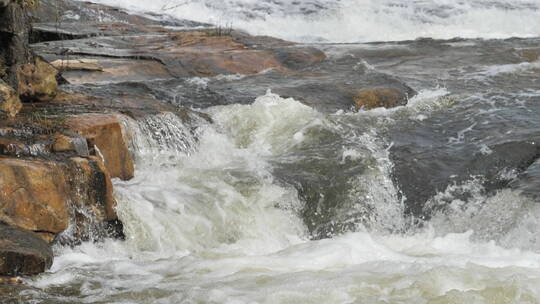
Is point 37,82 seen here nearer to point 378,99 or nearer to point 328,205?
point 328,205

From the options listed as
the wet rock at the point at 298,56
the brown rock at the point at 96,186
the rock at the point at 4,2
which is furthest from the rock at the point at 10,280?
the wet rock at the point at 298,56

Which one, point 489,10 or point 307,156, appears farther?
point 489,10

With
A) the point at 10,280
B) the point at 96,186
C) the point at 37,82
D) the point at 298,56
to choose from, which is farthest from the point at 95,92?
the point at 10,280

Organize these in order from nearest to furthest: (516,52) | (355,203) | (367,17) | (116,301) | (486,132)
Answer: (116,301) → (355,203) → (486,132) → (516,52) → (367,17)

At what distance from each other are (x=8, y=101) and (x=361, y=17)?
1369 cm

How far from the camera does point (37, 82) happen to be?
281 inches

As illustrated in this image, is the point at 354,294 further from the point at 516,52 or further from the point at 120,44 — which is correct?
the point at 516,52

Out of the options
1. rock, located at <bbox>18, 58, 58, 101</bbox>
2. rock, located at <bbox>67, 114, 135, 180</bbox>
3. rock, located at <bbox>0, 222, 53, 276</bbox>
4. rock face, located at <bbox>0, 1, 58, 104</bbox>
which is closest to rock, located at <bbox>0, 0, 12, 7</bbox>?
rock face, located at <bbox>0, 1, 58, 104</bbox>

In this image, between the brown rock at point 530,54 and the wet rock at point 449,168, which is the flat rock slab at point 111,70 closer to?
the wet rock at point 449,168

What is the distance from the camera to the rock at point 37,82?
23.0 ft

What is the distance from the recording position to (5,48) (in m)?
6.82

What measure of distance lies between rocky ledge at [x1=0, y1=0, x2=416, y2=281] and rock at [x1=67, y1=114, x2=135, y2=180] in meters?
0.01

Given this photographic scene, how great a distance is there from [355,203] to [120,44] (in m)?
5.58

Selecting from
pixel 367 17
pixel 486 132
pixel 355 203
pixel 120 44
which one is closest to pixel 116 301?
pixel 355 203
